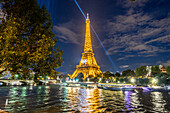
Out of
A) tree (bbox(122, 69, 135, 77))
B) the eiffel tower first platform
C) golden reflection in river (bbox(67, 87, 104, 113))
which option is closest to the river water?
golden reflection in river (bbox(67, 87, 104, 113))

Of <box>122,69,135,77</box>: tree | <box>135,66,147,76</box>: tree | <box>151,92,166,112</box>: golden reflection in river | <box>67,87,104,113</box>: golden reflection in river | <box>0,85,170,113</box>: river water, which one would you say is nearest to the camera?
<box>0,85,170,113</box>: river water

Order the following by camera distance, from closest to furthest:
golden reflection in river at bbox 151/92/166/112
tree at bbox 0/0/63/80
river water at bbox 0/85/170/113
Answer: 1. tree at bbox 0/0/63/80
2. river water at bbox 0/85/170/113
3. golden reflection in river at bbox 151/92/166/112

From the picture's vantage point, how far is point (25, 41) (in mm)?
9281

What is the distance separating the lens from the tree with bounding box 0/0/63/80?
816 cm

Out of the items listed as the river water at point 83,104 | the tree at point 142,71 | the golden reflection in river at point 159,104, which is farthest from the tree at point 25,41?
the tree at point 142,71

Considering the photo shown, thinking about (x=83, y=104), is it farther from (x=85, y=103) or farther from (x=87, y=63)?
(x=87, y=63)

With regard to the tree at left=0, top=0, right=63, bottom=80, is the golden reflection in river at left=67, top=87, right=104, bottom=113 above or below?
below

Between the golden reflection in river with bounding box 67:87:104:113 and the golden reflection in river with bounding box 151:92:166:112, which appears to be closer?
the golden reflection in river with bounding box 67:87:104:113

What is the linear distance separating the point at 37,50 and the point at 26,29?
6.79 feet

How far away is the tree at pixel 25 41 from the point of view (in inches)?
321

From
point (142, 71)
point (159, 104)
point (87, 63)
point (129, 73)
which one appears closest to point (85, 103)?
point (159, 104)

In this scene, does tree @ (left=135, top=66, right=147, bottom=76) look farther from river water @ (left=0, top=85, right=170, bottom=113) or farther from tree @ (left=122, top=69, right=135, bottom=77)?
river water @ (left=0, top=85, right=170, bottom=113)

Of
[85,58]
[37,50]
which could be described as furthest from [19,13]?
[85,58]

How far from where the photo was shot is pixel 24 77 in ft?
33.8
